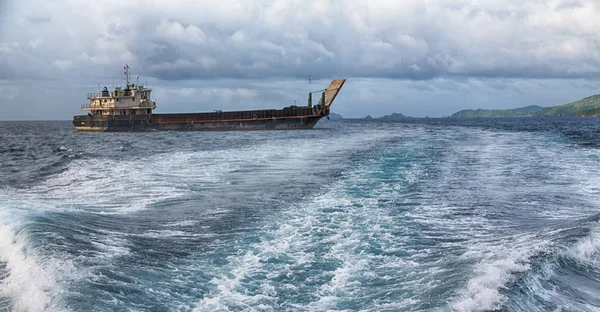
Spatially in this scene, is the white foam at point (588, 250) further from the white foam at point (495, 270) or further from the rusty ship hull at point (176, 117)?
the rusty ship hull at point (176, 117)

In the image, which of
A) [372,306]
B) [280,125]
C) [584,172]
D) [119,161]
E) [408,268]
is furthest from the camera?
[280,125]

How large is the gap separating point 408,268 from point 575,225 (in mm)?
6407

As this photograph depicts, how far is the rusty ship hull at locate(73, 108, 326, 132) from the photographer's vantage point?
78.7 meters

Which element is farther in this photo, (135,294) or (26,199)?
(26,199)

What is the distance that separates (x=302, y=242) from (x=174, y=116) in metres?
73.7

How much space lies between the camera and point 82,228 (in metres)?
13.4

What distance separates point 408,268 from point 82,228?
29.8 feet

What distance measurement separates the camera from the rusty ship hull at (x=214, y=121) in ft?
258

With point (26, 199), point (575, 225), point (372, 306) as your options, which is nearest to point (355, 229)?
point (372, 306)

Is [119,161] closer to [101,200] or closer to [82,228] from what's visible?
[101,200]

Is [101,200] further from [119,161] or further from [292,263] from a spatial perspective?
[119,161]

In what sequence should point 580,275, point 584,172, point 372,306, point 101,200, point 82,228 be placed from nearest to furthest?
point 372,306
point 580,275
point 82,228
point 101,200
point 584,172

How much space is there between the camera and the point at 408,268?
10719 mm

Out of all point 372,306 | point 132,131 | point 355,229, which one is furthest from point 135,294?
point 132,131
